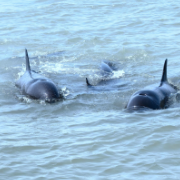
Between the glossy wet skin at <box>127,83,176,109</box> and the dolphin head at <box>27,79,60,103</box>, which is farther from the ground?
the dolphin head at <box>27,79,60,103</box>

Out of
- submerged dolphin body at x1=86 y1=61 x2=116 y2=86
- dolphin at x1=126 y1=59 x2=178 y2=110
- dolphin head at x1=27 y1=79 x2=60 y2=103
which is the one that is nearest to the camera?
dolphin at x1=126 y1=59 x2=178 y2=110

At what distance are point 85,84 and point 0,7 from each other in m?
13.5

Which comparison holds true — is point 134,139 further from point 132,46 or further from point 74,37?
point 74,37

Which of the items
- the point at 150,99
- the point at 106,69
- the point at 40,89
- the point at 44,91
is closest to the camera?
the point at 150,99

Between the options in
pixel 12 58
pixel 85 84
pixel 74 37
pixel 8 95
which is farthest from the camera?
pixel 74 37

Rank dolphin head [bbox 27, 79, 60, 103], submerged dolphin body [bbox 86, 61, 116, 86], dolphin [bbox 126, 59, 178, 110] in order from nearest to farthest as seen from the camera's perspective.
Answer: dolphin [bbox 126, 59, 178, 110], dolphin head [bbox 27, 79, 60, 103], submerged dolphin body [bbox 86, 61, 116, 86]

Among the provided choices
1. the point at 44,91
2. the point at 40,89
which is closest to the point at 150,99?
the point at 44,91

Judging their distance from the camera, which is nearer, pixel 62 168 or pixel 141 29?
pixel 62 168

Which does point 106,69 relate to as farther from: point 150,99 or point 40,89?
point 150,99

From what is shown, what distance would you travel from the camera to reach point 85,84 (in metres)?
11.4

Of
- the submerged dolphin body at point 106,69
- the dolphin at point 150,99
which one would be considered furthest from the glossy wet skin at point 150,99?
the submerged dolphin body at point 106,69

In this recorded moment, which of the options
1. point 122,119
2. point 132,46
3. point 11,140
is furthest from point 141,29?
point 11,140

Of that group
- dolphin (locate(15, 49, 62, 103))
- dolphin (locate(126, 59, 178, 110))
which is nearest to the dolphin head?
dolphin (locate(15, 49, 62, 103))

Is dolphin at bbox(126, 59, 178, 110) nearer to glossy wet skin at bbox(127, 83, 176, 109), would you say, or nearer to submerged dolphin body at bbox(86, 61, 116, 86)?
glossy wet skin at bbox(127, 83, 176, 109)
